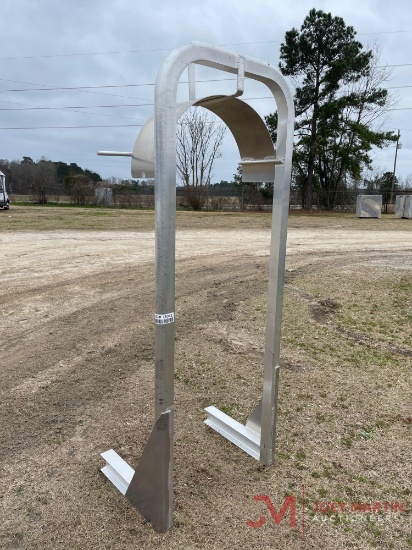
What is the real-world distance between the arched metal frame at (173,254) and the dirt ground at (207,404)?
99 mm

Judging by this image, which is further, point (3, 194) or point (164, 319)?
point (3, 194)

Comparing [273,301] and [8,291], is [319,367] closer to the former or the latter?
[273,301]

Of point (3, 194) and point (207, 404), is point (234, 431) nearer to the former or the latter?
point (207, 404)

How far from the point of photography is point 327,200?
2641 cm

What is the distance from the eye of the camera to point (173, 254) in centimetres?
142

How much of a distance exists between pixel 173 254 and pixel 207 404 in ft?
4.92

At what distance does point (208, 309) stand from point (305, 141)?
20271mm

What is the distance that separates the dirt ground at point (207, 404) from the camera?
5.49 ft

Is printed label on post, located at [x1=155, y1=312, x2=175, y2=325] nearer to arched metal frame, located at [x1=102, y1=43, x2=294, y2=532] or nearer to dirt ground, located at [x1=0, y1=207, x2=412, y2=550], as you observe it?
arched metal frame, located at [x1=102, y1=43, x2=294, y2=532]

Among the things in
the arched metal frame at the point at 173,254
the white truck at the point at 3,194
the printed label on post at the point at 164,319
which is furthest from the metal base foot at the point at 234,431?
the white truck at the point at 3,194

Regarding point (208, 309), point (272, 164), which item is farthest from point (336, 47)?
point (272, 164)

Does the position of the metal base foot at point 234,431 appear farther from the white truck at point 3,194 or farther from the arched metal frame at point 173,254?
the white truck at point 3,194

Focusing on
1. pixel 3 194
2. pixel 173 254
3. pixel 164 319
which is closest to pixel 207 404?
pixel 164 319

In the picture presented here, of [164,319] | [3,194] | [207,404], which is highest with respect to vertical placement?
[3,194]
